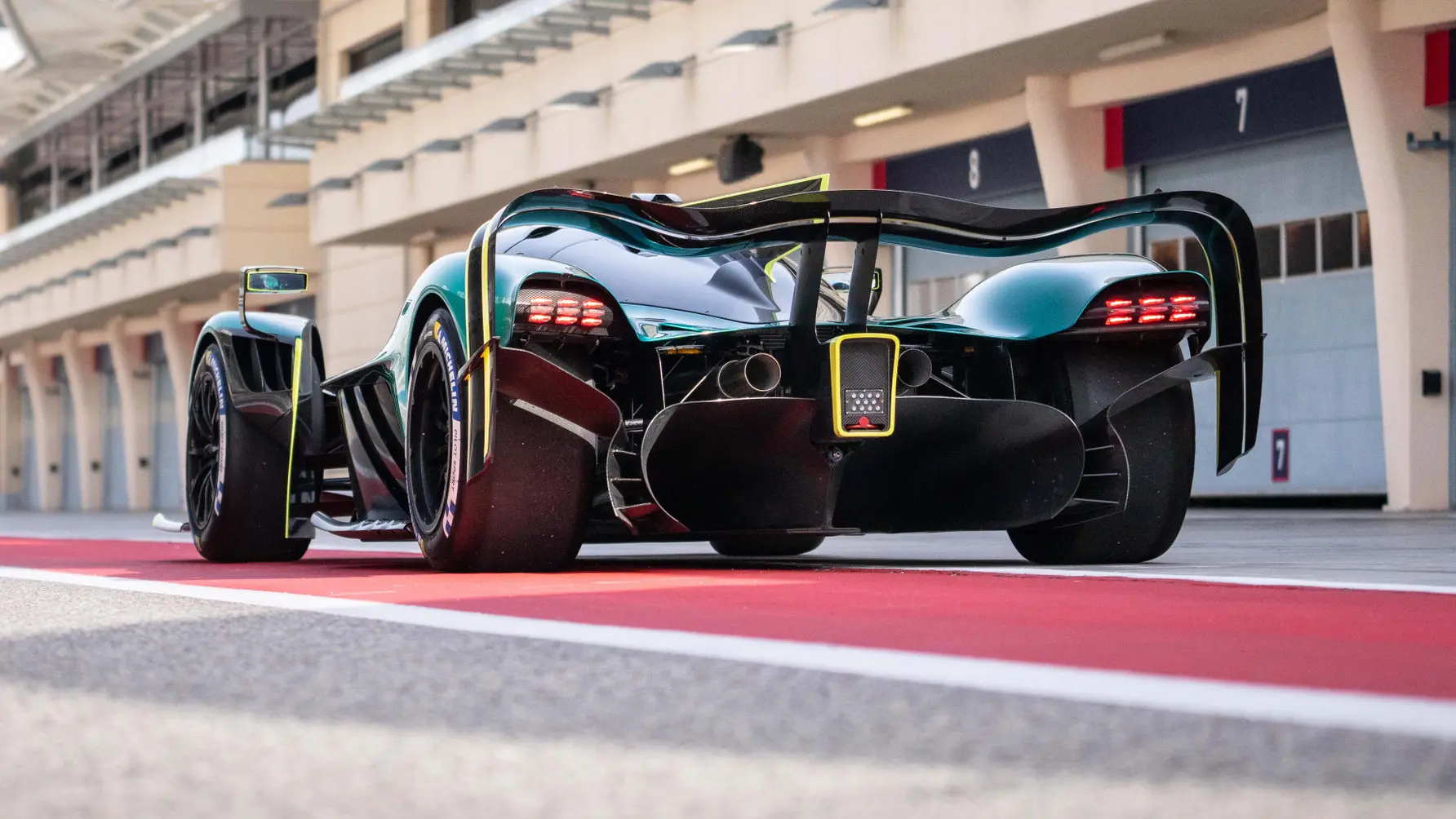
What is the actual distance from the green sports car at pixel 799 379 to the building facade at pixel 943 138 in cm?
1142

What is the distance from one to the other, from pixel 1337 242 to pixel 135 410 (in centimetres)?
3804

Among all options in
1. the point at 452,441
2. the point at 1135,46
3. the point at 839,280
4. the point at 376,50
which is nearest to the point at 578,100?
the point at 1135,46

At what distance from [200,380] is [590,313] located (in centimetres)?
366

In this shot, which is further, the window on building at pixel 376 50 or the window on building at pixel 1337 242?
the window on building at pixel 376 50

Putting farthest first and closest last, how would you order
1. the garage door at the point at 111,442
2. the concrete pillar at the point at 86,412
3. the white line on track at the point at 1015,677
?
the concrete pillar at the point at 86,412 → the garage door at the point at 111,442 → the white line on track at the point at 1015,677

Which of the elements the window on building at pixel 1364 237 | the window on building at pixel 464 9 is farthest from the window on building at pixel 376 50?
the window on building at pixel 1364 237

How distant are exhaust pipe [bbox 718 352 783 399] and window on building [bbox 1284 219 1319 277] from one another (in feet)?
48.3

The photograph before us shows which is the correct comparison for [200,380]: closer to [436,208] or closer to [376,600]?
[376,600]

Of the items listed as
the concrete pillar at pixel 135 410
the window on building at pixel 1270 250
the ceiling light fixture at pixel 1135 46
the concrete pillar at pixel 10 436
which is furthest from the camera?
the concrete pillar at pixel 10 436

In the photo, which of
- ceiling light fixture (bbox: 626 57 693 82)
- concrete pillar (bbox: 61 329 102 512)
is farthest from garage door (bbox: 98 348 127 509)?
ceiling light fixture (bbox: 626 57 693 82)

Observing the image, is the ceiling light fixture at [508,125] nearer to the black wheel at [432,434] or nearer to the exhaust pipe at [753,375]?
the black wheel at [432,434]

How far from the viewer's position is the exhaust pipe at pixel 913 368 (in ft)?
20.9

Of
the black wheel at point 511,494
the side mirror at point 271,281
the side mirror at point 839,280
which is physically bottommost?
the black wheel at point 511,494

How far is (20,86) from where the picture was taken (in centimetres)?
5222
